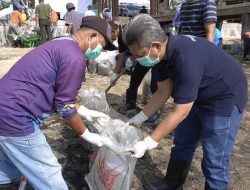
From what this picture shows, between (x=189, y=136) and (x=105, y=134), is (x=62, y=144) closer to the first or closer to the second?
(x=105, y=134)

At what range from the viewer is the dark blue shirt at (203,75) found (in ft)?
6.97

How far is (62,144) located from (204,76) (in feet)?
6.88

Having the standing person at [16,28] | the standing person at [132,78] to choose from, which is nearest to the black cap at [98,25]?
the standing person at [132,78]

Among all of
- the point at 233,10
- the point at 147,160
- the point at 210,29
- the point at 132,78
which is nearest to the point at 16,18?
the point at 233,10

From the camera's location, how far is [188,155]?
2879 millimetres

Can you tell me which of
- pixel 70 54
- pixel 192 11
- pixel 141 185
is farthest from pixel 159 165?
pixel 70 54

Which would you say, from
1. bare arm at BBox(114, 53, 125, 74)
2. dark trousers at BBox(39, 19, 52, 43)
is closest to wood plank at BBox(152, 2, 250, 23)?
bare arm at BBox(114, 53, 125, 74)

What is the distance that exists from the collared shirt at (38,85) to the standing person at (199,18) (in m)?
2.00

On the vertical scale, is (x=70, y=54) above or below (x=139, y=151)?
above

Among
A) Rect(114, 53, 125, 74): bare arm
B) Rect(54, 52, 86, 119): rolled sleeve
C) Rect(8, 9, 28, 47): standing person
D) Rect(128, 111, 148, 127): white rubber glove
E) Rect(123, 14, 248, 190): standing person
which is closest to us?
Rect(54, 52, 86, 119): rolled sleeve

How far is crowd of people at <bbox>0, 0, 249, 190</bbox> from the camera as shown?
200 centimetres

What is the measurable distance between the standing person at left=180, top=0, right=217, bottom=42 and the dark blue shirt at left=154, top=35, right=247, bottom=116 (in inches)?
52.2

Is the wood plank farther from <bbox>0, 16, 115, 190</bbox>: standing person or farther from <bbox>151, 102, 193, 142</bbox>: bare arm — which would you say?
<bbox>0, 16, 115, 190</bbox>: standing person

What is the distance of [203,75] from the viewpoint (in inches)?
89.0
